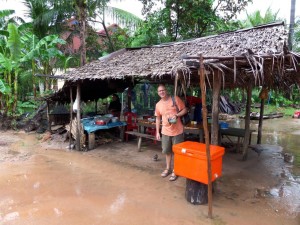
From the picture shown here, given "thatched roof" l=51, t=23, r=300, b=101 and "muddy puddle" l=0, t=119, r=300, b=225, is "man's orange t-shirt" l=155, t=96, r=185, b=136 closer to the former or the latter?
"thatched roof" l=51, t=23, r=300, b=101

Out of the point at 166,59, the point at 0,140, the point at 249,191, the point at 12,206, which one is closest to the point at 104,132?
the point at 0,140

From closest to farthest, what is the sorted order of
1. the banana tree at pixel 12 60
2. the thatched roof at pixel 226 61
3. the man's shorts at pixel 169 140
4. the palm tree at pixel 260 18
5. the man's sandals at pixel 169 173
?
A: the thatched roof at pixel 226 61 → the man's shorts at pixel 169 140 → the man's sandals at pixel 169 173 → the banana tree at pixel 12 60 → the palm tree at pixel 260 18

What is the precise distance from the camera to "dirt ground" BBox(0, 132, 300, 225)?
3.69 metres

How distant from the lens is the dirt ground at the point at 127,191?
12.1 ft

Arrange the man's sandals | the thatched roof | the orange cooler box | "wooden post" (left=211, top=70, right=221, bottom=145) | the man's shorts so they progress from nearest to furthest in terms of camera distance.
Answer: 1. the thatched roof
2. the orange cooler box
3. "wooden post" (left=211, top=70, right=221, bottom=145)
4. the man's shorts
5. the man's sandals

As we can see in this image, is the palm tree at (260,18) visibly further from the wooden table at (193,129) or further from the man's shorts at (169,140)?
the man's shorts at (169,140)

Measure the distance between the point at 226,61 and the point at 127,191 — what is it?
9.56 feet

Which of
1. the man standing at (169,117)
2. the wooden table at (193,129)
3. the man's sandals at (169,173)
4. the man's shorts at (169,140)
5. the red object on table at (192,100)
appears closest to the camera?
the man standing at (169,117)

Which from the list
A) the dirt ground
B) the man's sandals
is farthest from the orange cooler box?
the man's sandals

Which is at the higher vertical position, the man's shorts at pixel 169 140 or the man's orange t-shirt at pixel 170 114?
the man's orange t-shirt at pixel 170 114

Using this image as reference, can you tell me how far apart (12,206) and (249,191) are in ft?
13.8

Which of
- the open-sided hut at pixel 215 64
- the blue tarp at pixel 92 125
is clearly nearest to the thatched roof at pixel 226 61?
the open-sided hut at pixel 215 64

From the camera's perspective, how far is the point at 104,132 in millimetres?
8828

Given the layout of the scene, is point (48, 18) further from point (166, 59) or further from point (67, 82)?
point (166, 59)
